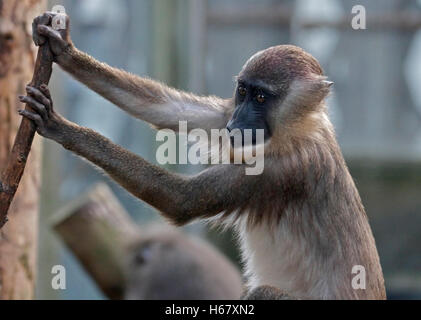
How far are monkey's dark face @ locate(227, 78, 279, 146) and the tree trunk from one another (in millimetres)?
1819

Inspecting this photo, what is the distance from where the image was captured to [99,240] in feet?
30.7

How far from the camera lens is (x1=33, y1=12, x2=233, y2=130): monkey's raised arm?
5840 millimetres

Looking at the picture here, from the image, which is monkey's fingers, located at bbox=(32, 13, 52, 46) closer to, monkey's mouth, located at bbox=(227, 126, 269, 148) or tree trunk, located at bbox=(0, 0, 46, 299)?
tree trunk, located at bbox=(0, 0, 46, 299)

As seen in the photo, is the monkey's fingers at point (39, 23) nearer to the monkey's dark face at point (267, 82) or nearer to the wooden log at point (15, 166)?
the wooden log at point (15, 166)

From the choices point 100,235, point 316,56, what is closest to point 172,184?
point 100,235

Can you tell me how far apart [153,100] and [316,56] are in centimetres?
613

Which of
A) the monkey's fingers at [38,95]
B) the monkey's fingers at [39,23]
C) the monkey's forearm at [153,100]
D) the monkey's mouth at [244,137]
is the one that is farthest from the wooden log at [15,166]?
the monkey's mouth at [244,137]

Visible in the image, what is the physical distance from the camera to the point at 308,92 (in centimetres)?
580

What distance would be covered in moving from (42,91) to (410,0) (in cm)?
808

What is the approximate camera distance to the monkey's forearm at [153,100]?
594 centimetres

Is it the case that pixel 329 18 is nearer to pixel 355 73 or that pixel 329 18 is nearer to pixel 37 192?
pixel 355 73

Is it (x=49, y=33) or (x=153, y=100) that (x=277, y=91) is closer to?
(x=153, y=100)

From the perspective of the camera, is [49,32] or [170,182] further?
[170,182]
